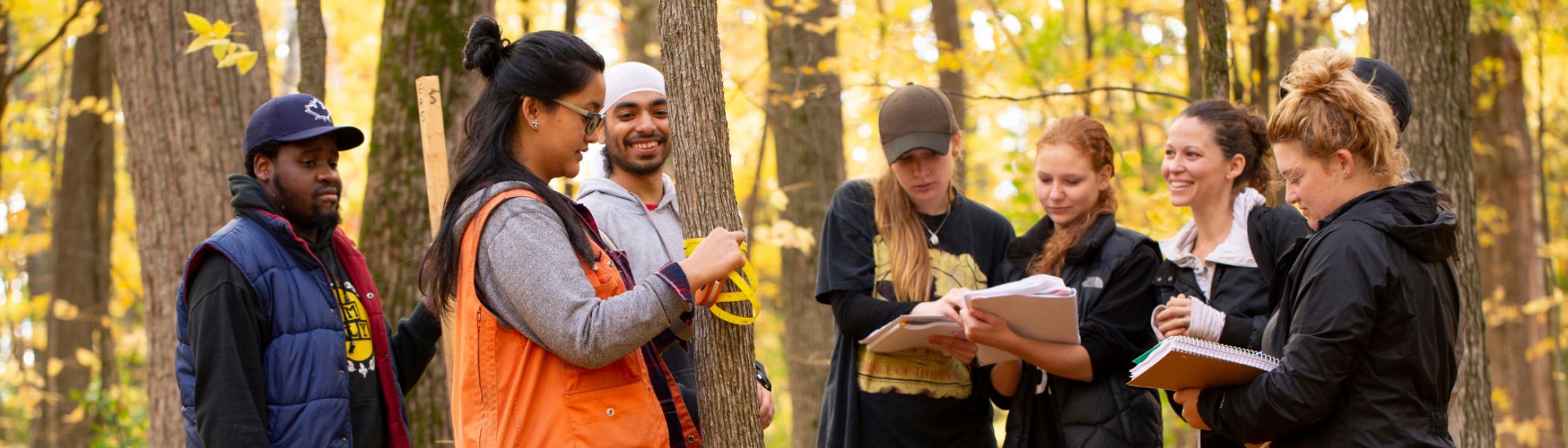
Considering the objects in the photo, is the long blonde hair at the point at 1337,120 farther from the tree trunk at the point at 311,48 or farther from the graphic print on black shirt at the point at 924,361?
the tree trunk at the point at 311,48

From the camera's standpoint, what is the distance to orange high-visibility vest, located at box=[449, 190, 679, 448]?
7.98ft

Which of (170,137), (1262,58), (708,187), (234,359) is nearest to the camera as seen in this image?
(708,187)

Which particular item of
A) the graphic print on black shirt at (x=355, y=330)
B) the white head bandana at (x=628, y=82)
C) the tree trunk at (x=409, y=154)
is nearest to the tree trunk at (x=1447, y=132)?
the white head bandana at (x=628, y=82)

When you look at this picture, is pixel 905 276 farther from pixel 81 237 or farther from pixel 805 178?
pixel 81 237

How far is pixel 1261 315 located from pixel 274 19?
15739 mm

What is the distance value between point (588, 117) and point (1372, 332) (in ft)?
5.98

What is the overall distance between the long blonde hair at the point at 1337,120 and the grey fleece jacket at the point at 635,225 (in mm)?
1602

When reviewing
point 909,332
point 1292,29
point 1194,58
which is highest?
A: point 1292,29

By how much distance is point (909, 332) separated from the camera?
3.42 m


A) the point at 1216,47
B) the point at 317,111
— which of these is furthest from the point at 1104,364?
the point at 317,111

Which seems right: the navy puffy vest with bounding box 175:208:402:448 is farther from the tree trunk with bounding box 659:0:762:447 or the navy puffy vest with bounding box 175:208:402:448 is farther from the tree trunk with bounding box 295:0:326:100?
the tree trunk with bounding box 295:0:326:100

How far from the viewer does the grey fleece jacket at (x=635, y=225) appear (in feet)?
10.5

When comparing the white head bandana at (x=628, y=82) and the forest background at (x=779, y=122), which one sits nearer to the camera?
the white head bandana at (x=628, y=82)

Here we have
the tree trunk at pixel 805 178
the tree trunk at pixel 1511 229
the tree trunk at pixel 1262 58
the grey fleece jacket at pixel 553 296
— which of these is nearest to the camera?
the grey fleece jacket at pixel 553 296
